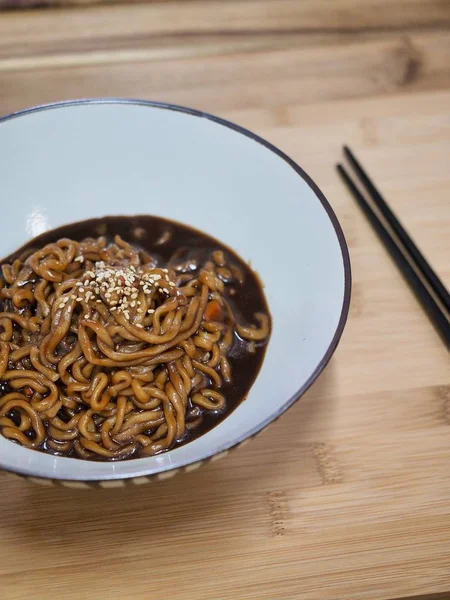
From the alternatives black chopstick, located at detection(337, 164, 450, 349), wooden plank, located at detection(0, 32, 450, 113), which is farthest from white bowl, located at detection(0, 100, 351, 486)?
wooden plank, located at detection(0, 32, 450, 113)

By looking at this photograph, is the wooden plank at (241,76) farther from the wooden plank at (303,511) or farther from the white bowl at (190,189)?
the wooden plank at (303,511)

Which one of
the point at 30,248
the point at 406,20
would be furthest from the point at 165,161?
the point at 406,20

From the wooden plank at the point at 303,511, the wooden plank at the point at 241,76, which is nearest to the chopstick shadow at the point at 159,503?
the wooden plank at the point at 303,511

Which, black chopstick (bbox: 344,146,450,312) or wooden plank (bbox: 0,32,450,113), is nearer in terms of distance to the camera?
black chopstick (bbox: 344,146,450,312)

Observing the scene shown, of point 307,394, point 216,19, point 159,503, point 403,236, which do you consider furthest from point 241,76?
point 159,503

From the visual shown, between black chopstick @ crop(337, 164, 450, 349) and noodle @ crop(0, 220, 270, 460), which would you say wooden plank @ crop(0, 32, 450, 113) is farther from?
noodle @ crop(0, 220, 270, 460)

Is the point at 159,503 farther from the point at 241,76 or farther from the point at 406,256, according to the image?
the point at 241,76

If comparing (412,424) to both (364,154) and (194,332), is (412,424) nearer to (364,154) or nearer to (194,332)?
(194,332)
